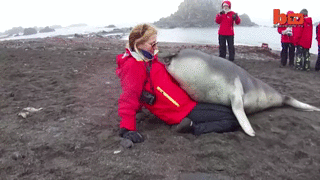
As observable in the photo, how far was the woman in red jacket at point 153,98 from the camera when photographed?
2.64m

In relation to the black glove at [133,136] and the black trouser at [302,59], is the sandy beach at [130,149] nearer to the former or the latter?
the black glove at [133,136]

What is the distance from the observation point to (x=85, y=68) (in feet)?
22.0

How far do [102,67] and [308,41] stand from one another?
6102mm

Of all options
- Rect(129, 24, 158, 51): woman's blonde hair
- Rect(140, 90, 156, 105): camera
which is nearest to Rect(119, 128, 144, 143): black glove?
Rect(140, 90, 156, 105): camera

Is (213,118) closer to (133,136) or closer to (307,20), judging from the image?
(133,136)

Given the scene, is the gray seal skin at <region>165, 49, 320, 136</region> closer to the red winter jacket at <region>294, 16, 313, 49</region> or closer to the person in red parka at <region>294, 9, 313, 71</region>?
the person in red parka at <region>294, 9, 313, 71</region>

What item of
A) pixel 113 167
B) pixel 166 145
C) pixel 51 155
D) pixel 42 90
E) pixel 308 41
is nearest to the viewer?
pixel 113 167

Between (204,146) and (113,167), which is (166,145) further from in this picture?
(113,167)

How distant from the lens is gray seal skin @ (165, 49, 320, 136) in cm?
291

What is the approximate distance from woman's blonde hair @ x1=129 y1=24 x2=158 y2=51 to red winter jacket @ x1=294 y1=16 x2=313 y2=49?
6321 mm

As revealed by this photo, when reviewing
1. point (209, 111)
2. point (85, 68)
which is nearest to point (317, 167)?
point (209, 111)

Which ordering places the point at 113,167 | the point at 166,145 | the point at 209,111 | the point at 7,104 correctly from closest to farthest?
1. the point at 113,167
2. the point at 166,145
3. the point at 209,111
4. the point at 7,104

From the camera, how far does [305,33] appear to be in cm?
728

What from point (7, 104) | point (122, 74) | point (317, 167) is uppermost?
point (122, 74)
